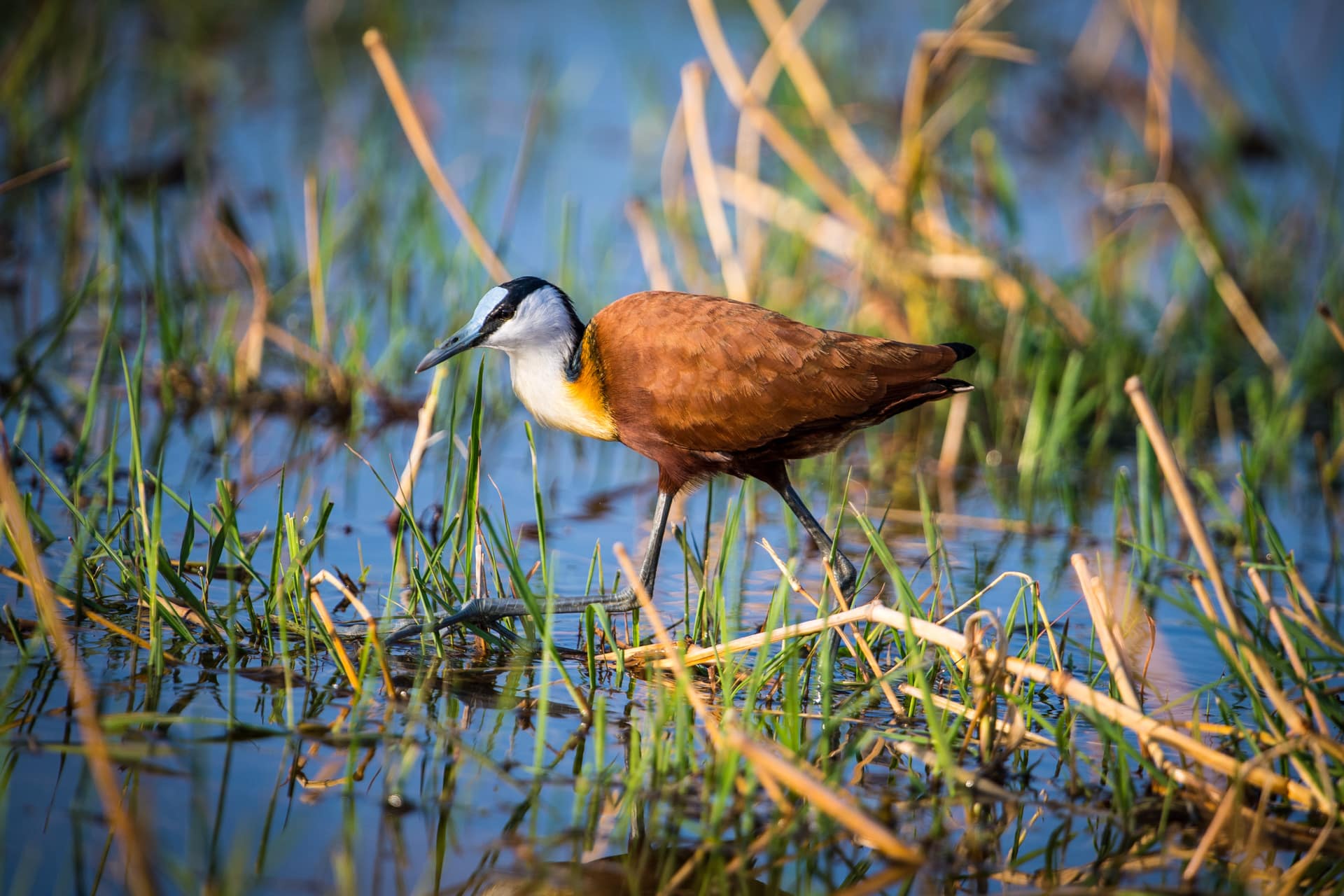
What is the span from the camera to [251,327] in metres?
5.68

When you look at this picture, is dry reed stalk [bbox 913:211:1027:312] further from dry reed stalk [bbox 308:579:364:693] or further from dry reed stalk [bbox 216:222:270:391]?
dry reed stalk [bbox 308:579:364:693]

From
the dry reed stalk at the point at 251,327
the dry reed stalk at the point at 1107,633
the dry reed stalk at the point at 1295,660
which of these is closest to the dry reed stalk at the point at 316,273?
the dry reed stalk at the point at 251,327

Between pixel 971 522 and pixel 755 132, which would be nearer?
pixel 971 522

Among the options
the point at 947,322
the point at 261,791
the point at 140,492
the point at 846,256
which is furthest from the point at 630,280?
the point at 261,791

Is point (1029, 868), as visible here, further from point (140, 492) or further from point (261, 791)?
point (140, 492)

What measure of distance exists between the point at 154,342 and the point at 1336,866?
17.8ft

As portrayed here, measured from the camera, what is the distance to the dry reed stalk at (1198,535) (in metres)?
2.89

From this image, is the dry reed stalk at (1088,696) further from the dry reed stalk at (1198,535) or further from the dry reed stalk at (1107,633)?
the dry reed stalk at (1198,535)

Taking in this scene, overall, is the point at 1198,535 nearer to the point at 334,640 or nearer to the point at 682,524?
the point at 334,640

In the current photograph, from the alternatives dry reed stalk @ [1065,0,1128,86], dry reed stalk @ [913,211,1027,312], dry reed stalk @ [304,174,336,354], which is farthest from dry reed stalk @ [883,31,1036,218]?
dry reed stalk @ [1065,0,1128,86]

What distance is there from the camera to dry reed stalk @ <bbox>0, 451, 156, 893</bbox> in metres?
2.27

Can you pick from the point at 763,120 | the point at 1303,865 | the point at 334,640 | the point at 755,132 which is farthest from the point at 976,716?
the point at 755,132

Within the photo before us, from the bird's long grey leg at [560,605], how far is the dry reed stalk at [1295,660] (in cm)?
155

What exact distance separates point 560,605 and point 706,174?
289 centimetres
